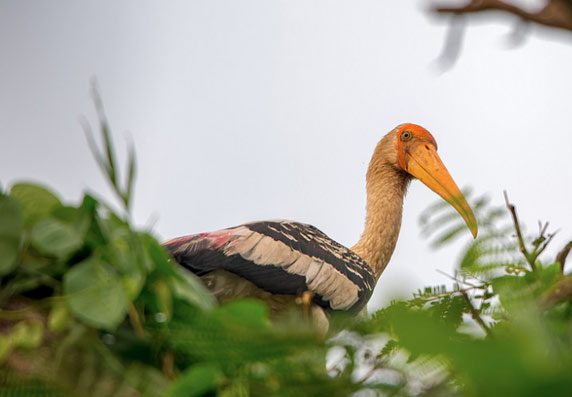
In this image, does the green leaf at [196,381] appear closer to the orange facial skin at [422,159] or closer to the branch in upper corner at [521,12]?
the branch in upper corner at [521,12]

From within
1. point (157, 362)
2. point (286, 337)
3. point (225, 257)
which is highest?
point (286, 337)

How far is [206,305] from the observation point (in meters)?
0.95

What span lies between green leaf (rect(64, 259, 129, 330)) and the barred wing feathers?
7.56ft

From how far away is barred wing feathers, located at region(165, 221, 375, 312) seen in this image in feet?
10.6

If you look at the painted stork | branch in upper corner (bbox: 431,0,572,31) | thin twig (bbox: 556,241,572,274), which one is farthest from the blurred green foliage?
the painted stork

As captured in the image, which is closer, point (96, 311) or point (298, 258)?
point (96, 311)

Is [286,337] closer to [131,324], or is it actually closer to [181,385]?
[181,385]

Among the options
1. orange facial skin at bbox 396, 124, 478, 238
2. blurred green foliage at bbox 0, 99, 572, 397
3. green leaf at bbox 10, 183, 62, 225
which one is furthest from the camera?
orange facial skin at bbox 396, 124, 478, 238

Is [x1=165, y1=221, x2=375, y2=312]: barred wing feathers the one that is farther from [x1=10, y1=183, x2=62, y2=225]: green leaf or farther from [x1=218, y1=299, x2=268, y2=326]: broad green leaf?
[x1=218, y1=299, x2=268, y2=326]: broad green leaf

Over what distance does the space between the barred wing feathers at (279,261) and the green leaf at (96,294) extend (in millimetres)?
2305

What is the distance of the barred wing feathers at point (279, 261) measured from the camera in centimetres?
324

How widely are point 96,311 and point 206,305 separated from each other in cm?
19

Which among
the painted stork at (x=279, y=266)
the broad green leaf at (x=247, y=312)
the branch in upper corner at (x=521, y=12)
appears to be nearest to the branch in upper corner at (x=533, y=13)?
the branch in upper corner at (x=521, y=12)

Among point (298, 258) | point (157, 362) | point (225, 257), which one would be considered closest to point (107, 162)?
point (157, 362)
